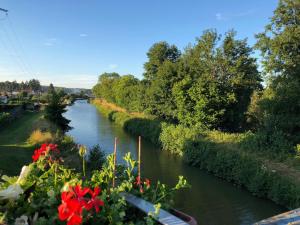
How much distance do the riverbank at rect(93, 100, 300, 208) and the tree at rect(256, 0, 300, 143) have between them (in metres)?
2.73

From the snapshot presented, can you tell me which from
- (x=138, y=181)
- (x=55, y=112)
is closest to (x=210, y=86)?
(x=55, y=112)

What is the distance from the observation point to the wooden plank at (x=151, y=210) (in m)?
2.64

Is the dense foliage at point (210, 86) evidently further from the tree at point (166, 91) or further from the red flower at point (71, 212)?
the red flower at point (71, 212)

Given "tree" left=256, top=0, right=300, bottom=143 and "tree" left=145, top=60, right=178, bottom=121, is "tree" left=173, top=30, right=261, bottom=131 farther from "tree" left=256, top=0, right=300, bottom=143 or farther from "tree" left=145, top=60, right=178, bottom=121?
"tree" left=256, top=0, right=300, bottom=143

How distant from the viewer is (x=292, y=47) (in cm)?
1819

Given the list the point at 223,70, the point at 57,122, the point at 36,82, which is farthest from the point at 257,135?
the point at 36,82

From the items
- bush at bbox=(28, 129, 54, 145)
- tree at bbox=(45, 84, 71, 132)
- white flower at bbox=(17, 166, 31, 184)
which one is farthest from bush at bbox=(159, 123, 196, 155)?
white flower at bbox=(17, 166, 31, 184)

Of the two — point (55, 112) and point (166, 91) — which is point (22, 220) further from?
point (166, 91)

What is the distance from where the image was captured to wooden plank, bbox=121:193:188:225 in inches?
104

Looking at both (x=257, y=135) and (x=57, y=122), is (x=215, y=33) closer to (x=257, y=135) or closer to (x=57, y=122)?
(x=257, y=135)

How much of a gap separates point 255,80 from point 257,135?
1052 cm

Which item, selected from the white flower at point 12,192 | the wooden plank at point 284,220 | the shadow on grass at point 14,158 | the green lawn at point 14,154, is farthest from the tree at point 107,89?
the white flower at point 12,192

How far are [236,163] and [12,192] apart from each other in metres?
13.1

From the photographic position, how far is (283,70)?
18.6m
